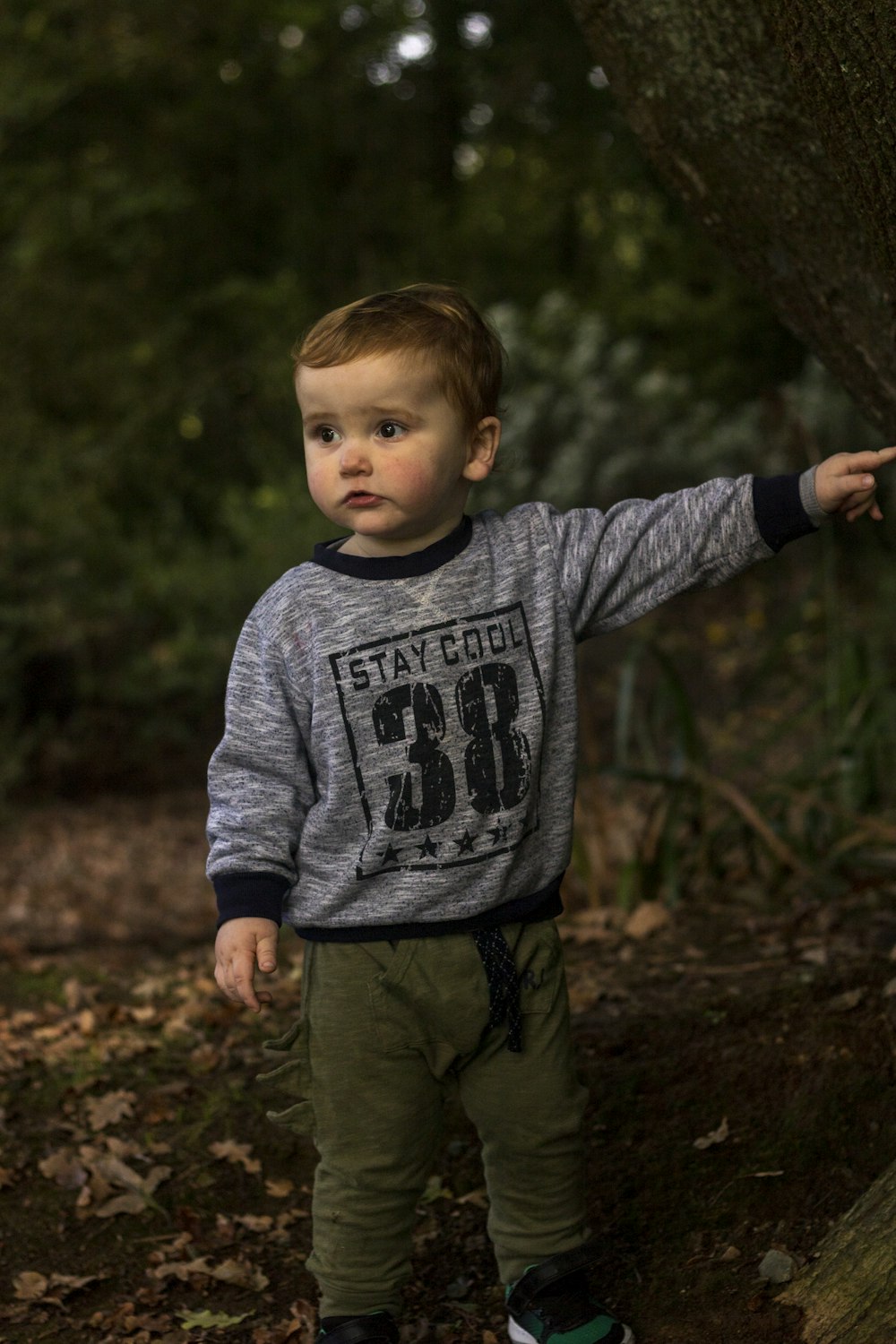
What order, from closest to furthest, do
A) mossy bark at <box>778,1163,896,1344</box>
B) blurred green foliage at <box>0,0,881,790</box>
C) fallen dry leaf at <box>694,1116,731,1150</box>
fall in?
mossy bark at <box>778,1163,896,1344</box>, fallen dry leaf at <box>694,1116,731,1150</box>, blurred green foliage at <box>0,0,881,790</box>

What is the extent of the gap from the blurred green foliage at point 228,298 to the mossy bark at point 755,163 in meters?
5.26

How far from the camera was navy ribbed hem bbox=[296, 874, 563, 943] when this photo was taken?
2.22 metres

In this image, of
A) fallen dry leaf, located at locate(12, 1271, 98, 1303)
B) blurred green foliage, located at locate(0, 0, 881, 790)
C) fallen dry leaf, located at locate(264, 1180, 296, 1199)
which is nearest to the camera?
fallen dry leaf, located at locate(12, 1271, 98, 1303)

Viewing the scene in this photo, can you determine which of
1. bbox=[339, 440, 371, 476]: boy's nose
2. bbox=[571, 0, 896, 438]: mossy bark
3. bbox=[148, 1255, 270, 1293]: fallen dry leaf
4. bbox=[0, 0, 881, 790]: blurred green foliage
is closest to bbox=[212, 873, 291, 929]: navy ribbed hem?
bbox=[339, 440, 371, 476]: boy's nose

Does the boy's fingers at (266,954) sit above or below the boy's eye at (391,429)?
below

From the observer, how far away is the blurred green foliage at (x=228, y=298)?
7809 millimetres

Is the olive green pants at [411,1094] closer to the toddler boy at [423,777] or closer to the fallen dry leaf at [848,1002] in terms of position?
the toddler boy at [423,777]

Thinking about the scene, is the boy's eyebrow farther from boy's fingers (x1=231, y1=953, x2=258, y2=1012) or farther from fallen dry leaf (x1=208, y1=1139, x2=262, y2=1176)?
fallen dry leaf (x1=208, y1=1139, x2=262, y2=1176)

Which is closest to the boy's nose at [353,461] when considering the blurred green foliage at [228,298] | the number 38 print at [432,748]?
the number 38 print at [432,748]

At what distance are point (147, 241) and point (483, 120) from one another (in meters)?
2.64

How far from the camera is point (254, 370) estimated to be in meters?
10.1

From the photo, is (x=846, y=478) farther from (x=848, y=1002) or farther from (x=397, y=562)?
(x=848, y=1002)

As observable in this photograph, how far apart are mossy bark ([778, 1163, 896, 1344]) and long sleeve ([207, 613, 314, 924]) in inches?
39.7

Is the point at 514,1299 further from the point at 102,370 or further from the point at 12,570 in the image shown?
the point at 102,370
